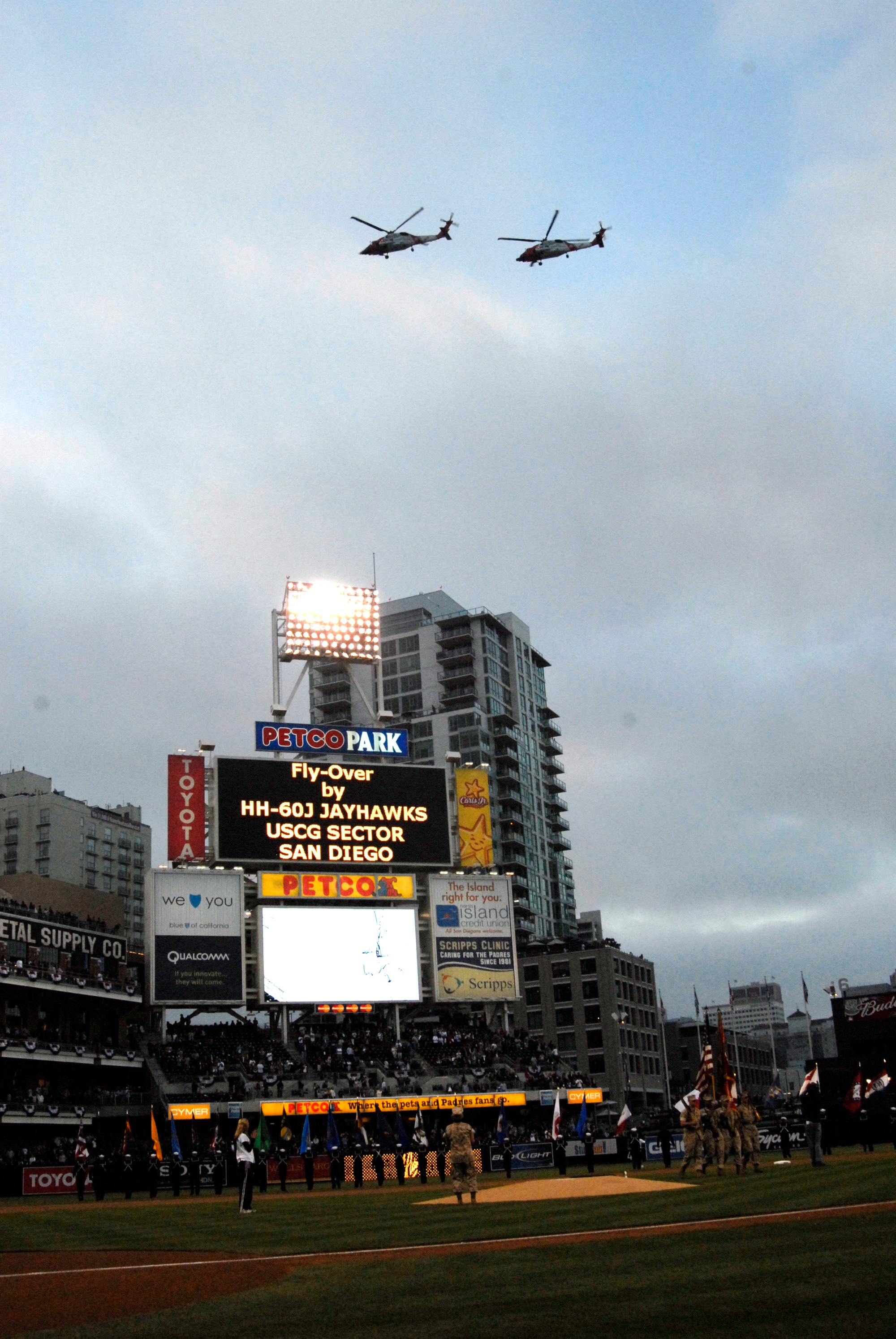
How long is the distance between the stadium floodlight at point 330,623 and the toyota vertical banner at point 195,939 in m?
15.7

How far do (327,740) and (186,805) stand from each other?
934 cm

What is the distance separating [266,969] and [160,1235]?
4625 centimetres

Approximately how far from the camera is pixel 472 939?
7600 centimetres

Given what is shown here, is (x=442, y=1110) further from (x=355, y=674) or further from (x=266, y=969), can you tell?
(x=355, y=674)

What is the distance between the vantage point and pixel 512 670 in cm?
15862

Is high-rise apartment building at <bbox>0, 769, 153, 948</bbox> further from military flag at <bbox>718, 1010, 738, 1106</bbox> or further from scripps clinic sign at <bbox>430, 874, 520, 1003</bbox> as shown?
military flag at <bbox>718, 1010, 738, 1106</bbox>

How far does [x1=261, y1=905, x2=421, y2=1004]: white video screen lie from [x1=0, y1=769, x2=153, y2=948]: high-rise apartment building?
8286 centimetres

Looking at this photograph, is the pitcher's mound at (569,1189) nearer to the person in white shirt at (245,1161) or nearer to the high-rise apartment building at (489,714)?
the person in white shirt at (245,1161)

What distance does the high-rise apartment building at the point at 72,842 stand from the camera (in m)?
157

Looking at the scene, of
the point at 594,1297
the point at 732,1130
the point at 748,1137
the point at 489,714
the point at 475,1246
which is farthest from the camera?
the point at 489,714

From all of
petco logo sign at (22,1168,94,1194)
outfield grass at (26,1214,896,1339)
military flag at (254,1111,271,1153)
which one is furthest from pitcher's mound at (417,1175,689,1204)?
petco logo sign at (22,1168,94,1194)

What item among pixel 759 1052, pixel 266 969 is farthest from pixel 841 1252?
pixel 759 1052

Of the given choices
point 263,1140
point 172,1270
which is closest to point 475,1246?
point 172,1270

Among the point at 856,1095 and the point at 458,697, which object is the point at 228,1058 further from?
the point at 458,697
